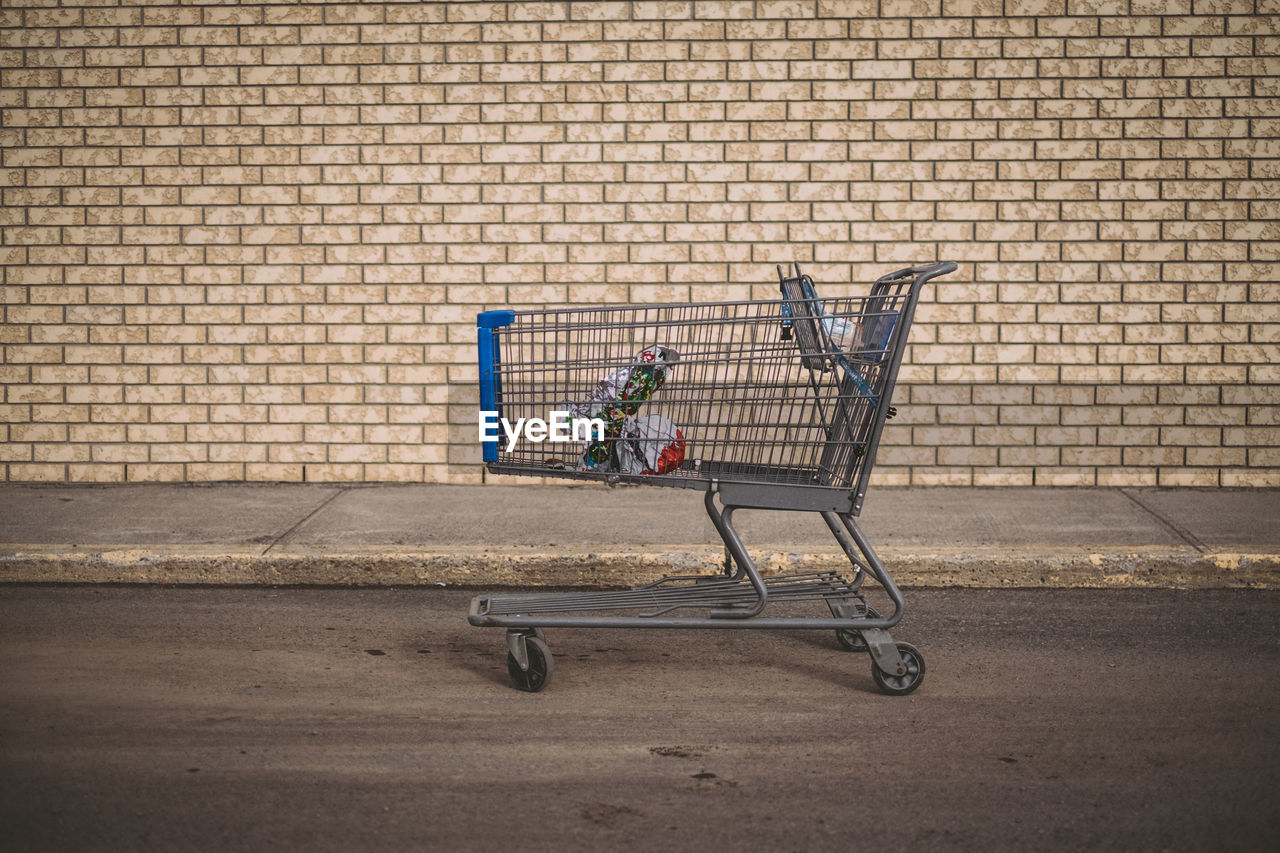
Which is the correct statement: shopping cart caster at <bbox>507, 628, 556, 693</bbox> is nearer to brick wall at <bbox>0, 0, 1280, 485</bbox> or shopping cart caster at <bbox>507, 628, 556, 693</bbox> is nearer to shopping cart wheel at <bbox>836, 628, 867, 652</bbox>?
shopping cart wheel at <bbox>836, 628, 867, 652</bbox>

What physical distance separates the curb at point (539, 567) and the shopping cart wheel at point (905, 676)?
1.52 m

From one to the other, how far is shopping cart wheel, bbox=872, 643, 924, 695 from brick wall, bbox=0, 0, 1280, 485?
135 inches

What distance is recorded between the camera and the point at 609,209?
24.6 ft

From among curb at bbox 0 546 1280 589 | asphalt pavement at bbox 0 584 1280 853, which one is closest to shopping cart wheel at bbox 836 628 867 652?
asphalt pavement at bbox 0 584 1280 853

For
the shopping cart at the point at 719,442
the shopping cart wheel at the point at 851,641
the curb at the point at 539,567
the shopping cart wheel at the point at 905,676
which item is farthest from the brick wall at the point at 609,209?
the shopping cart wheel at the point at 905,676

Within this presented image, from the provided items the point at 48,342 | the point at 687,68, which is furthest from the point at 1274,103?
the point at 48,342

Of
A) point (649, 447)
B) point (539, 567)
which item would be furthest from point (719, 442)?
point (539, 567)

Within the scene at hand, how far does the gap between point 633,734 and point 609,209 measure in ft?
14.3

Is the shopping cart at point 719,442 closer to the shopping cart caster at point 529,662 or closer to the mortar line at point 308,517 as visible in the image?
the shopping cart caster at point 529,662

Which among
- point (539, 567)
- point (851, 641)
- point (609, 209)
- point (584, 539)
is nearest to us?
point (851, 641)

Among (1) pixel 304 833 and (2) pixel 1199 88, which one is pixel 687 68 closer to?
(2) pixel 1199 88

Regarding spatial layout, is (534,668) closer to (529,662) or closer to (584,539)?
(529,662)

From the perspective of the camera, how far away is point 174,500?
7.13 m

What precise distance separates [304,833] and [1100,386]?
5.92m
